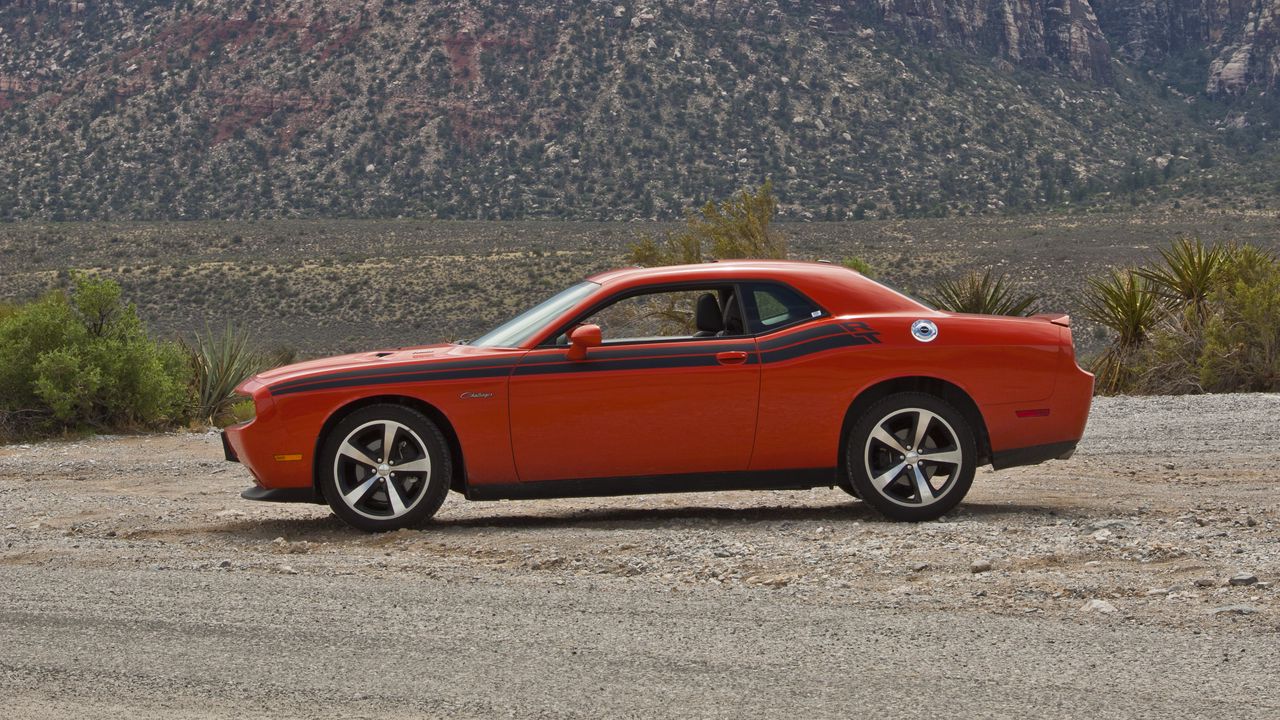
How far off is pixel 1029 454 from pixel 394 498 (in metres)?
3.61

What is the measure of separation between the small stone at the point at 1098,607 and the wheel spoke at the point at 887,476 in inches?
88.2

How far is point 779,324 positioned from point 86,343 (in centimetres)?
1057

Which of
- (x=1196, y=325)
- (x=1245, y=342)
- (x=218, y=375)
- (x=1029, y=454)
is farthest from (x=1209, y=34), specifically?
(x=1029, y=454)

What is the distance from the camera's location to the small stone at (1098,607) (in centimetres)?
634

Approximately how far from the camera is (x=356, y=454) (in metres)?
8.55

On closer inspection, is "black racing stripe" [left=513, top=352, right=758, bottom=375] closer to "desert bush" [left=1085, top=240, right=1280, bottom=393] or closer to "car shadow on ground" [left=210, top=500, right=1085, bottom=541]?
"car shadow on ground" [left=210, top=500, right=1085, bottom=541]

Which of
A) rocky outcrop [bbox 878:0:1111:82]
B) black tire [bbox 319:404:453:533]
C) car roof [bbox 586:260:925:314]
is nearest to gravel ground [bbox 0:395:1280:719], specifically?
black tire [bbox 319:404:453:533]

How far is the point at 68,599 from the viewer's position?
22.7 ft

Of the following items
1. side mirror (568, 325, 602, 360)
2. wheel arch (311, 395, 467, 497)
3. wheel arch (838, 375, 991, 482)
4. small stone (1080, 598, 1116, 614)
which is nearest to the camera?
small stone (1080, 598, 1116, 614)

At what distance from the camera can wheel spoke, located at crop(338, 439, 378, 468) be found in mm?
8545

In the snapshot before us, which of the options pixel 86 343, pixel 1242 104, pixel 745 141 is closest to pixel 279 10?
pixel 745 141

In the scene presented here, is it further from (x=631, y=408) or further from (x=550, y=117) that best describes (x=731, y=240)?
(x=550, y=117)

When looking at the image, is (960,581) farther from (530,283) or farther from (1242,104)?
(1242,104)

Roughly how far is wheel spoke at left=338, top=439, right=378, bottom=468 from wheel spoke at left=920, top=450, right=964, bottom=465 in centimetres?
308
